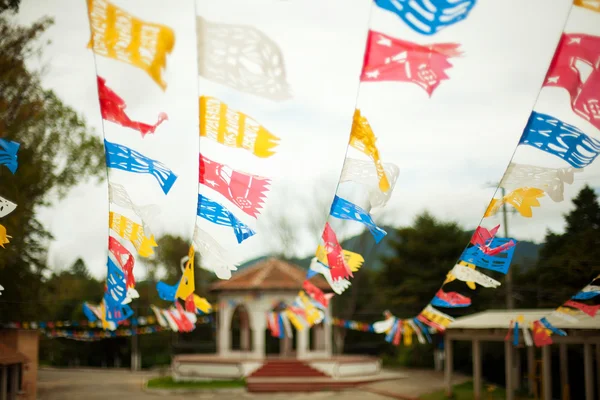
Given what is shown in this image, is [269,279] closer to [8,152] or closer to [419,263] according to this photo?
[419,263]

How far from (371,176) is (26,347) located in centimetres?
1375

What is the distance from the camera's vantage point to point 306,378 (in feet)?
81.3

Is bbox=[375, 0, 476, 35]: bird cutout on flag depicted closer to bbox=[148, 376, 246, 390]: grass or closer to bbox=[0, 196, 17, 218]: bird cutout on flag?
bbox=[0, 196, 17, 218]: bird cutout on flag

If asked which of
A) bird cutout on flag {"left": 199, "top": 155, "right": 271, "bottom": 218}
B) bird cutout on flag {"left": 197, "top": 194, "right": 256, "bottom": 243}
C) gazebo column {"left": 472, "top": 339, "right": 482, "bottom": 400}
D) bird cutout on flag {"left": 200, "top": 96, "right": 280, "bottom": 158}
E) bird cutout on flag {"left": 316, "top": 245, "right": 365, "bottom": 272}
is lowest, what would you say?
gazebo column {"left": 472, "top": 339, "right": 482, "bottom": 400}

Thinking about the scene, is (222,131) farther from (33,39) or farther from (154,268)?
(154,268)

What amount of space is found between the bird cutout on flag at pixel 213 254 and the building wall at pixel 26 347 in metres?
10.7

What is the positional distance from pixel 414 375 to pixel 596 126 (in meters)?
24.1

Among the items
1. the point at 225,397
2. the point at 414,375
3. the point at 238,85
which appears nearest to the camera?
the point at 238,85

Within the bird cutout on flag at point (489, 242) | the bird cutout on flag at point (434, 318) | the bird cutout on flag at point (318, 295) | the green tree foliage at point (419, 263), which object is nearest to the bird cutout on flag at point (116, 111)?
the bird cutout on flag at point (489, 242)

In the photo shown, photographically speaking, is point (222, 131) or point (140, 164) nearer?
point (222, 131)

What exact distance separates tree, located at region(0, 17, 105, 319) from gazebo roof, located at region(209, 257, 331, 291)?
303 inches

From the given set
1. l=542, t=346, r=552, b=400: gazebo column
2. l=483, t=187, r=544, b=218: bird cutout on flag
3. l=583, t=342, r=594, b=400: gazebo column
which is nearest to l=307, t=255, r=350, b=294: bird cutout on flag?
l=483, t=187, r=544, b=218: bird cutout on flag

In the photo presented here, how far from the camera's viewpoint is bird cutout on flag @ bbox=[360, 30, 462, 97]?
573 centimetres

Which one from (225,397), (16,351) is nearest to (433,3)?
(16,351)
